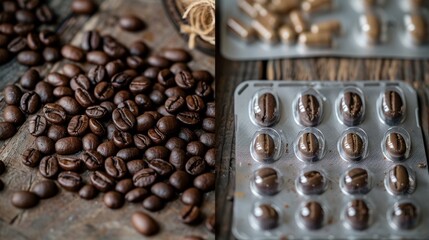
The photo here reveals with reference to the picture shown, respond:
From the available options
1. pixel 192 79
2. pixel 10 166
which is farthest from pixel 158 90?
pixel 10 166

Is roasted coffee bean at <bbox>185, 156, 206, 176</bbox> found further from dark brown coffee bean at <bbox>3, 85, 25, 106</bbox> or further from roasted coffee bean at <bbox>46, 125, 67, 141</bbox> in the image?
dark brown coffee bean at <bbox>3, 85, 25, 106</bbox>

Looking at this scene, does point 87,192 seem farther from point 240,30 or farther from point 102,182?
point 240,30

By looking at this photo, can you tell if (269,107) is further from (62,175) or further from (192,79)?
(62,175)

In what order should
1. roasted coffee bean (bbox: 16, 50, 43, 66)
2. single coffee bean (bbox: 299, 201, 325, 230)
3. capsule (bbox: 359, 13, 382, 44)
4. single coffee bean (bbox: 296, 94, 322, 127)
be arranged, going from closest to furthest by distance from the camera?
single coffee bean (bbox: 299, 201, 325, 230)
single coffee bean (bbox: 296, 94, 322, 127)
roasted coffee bean (bbox: 16, 50, 43, 66)
capsule (bbox: 359, 13, 382, 44)

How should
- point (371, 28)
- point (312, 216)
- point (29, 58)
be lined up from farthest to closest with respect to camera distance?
point (371, 28) < point (29, 58) < point (312, 216)

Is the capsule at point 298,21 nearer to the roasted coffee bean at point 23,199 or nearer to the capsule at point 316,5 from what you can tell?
the capsule at point 316,5

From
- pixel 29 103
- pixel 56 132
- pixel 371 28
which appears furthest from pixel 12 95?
pixel 371 28

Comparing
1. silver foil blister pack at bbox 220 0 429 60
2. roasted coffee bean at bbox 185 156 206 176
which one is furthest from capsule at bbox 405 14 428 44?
roasted coffee bean at bbox 185 156 206 176
